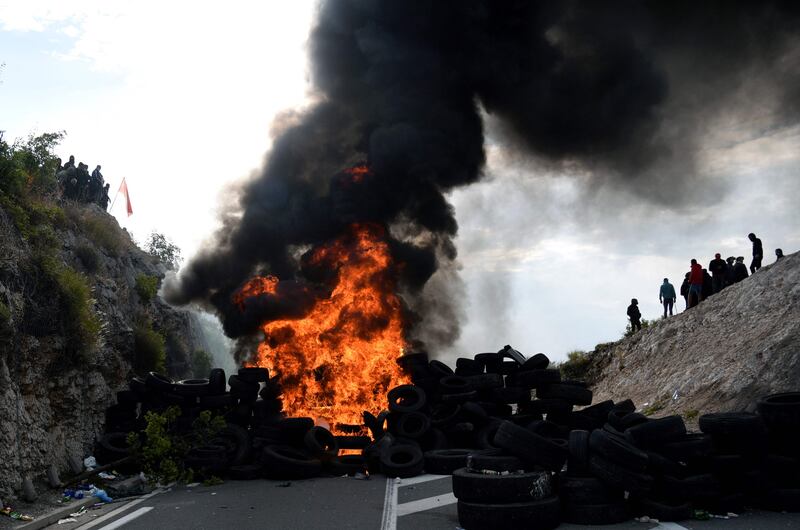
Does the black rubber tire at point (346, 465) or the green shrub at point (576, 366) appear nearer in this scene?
the black rubber tire at point (346, 465)

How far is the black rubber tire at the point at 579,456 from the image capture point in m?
9.23

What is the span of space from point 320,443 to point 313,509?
447cm

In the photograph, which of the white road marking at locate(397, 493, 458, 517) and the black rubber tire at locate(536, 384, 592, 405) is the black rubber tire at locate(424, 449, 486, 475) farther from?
the black rubber tire at locate(536, 384, 592, 405)

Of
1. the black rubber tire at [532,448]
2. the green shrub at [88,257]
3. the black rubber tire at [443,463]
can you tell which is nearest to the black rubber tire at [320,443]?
the black rubber tire at [443,463]

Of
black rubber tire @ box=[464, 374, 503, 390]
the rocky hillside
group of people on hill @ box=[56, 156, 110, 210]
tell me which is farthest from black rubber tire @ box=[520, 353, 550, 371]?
group of people on hill @ box=[56, 156, 110, 210]

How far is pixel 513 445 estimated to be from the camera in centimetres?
937

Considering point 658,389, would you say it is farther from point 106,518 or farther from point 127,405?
point 106,518

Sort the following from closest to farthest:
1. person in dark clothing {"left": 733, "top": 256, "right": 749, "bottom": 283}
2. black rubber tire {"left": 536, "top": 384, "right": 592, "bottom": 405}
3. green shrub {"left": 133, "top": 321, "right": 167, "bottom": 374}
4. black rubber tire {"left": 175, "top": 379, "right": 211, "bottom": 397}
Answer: black rubber tire {"left": 536, "top": 384, "right": 592, "bottom": 405} → black rubber tire {"left": 175, "top": 379, "right": 211, "bottom": 397} → green shrub {"left": 133, "top": 321, "right": 167, "bottom": 374} → person in dark clothing {"left": 733, "top": 256, "right": 749, "bottom": 283}

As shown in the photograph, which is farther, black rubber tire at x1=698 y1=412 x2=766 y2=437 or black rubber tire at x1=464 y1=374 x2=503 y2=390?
black rubber tire at x1=464 y1=374 x2=503 y2=390

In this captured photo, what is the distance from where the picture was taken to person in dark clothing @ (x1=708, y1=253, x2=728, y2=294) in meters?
24.6

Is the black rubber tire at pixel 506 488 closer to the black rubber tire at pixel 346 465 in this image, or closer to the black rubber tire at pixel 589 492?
the black rubber tire at pixel 589 492

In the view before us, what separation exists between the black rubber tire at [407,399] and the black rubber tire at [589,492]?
265 inches

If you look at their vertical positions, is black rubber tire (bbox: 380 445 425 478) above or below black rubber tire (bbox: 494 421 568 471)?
below

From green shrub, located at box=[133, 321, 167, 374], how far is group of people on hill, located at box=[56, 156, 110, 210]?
9008 millimetres
